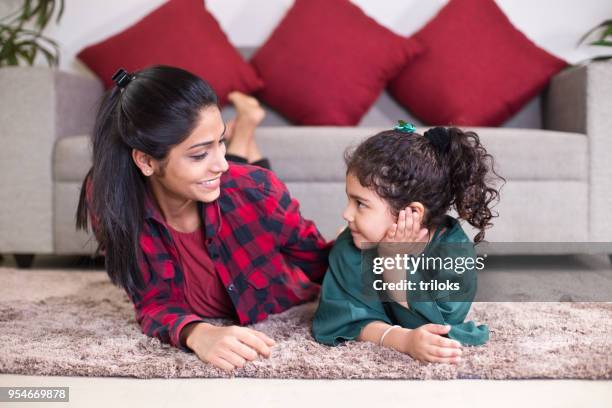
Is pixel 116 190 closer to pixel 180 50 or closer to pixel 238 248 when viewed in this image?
pixel 238 248

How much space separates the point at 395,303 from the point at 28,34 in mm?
2497

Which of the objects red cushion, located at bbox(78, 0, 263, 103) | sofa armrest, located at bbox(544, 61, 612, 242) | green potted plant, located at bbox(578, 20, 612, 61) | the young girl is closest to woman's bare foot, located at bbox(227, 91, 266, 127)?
red cushion, located at bbox(78, 0, 263, 103)

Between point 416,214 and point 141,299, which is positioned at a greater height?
point 416,214

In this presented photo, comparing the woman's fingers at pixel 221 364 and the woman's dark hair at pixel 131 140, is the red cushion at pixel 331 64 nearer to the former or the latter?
the woman's dark hair at pixel 131 140

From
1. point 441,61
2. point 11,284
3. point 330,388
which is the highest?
point 441,61

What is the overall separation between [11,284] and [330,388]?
4.49 ft

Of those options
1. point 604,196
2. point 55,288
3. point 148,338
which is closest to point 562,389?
point 148,338

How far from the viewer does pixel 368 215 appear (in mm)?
1343

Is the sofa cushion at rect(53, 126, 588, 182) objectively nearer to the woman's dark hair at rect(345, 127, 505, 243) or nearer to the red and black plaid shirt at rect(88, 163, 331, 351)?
the red and black plaid shirt at rect(88, 163, 331, 351)

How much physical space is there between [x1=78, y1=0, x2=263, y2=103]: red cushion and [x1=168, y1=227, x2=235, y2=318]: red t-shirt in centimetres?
137

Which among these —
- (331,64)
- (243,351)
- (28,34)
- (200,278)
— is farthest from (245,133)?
(28,34)

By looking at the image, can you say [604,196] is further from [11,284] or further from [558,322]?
[11,284]

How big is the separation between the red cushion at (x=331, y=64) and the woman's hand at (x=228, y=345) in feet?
5.23

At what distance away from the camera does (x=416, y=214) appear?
1.34 metres
